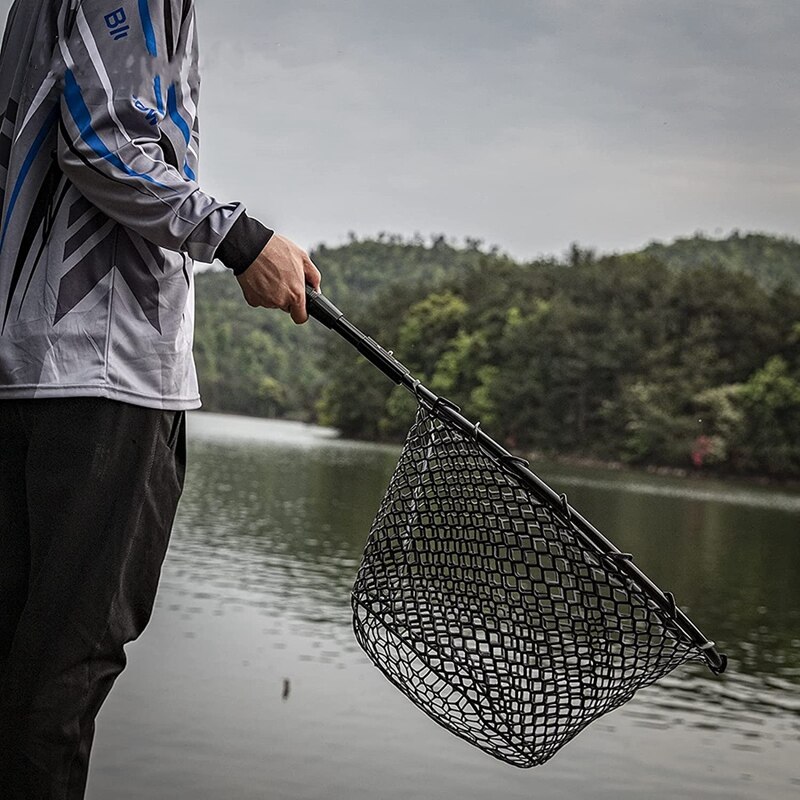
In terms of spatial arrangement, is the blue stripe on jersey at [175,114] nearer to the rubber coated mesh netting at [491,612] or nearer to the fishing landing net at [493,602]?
the fishing landing net at [493,602]

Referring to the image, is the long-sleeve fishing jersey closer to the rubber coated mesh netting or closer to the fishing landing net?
the fishing landing net

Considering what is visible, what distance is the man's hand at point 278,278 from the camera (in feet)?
5.14

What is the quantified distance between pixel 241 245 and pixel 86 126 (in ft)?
0.72

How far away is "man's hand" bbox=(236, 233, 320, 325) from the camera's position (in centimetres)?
157

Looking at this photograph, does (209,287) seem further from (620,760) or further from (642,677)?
(642,677)

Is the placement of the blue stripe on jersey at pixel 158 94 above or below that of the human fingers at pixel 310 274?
above

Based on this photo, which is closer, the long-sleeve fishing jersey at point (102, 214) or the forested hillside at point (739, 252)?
the long-sleeve fishing jersey at point (102, 214)

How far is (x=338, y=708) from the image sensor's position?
9.06 metres

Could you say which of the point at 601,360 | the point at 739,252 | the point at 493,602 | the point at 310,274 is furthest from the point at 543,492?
the point at 739,252

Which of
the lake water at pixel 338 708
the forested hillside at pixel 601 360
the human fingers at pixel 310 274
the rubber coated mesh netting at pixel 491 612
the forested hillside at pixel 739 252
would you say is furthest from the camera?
the forested hillside at pixel 739 252

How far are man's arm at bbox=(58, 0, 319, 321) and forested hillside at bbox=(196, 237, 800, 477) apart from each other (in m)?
44.5

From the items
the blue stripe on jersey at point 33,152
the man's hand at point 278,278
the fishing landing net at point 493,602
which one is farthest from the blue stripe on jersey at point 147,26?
the fishing landing net at point 493,602

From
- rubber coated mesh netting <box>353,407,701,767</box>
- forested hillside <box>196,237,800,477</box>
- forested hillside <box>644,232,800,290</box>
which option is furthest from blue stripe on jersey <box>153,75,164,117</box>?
forested hillside <box>644,232,800,290</box>

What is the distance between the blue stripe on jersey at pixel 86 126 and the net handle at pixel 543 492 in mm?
Result: 261
